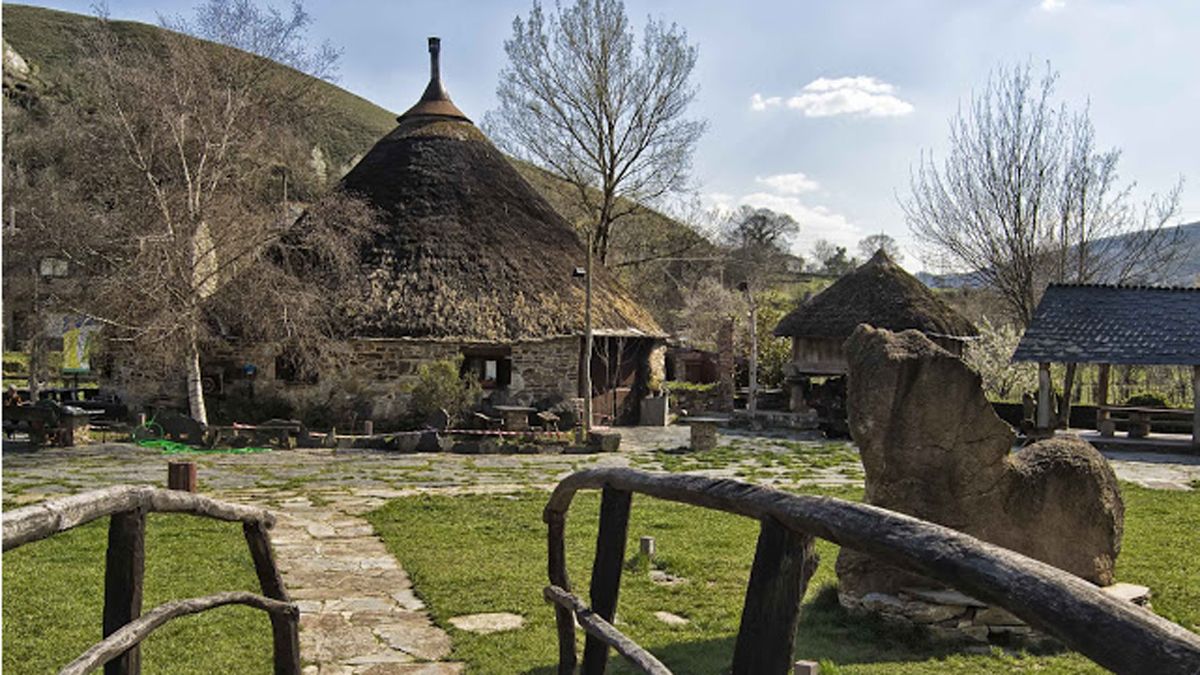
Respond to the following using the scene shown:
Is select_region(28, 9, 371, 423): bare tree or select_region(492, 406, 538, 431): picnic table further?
select_region(492, 406, 538, 431): picnic table

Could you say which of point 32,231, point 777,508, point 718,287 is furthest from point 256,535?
point 718,287

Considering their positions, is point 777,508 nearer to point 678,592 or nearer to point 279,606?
point 279,606

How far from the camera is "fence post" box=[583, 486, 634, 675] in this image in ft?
11.5

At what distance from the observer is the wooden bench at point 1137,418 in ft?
71.3

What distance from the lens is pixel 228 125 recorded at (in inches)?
722

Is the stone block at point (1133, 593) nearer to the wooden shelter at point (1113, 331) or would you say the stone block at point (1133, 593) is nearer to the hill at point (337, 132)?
the wooden shelter at point (1113, 331)

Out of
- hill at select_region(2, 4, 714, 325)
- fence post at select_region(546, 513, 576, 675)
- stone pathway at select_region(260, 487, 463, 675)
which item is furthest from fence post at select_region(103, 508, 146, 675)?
hill at select_region(2, 4, 714, 325)

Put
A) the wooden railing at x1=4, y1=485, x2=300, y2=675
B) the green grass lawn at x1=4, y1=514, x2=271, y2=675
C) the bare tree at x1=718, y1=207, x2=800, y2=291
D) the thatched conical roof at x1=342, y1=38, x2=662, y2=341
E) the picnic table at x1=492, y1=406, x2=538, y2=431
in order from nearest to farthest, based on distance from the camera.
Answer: the wooden railing at x1=4, y1=485, x2=300, y2=675
the green grass lawn at x1=4, y1=514, x2=271, y2=675
the picnic table at x1=492, y1=406, x2=538, y2=431
the thatched conical roof at x1=342, y1=38, x2=662, y2=341
the bare tree at x1=718, y1=207, x2=800, y2=291

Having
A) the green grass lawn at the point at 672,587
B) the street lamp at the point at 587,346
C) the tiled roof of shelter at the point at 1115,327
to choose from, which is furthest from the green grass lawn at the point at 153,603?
the tiled roof of shelter at the point at 1115,327

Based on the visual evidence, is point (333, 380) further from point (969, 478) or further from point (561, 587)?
point (561, 587)

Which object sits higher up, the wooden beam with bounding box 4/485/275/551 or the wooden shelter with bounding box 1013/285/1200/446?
the wooden shelter with bounding box 1013/285/1200/446

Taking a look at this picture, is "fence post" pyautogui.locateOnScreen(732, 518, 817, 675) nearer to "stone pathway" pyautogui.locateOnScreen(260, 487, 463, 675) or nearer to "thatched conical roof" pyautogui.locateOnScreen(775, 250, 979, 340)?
"stone pathway" pyautogui.locateOnScreen(260, 487, 463, 675)

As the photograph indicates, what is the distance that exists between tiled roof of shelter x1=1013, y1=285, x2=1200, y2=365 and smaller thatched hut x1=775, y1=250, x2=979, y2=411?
11.9 feet

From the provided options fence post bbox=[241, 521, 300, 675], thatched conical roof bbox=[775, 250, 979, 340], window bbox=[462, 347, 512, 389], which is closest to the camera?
fence post bbox=[241, 521, 300, 675]
